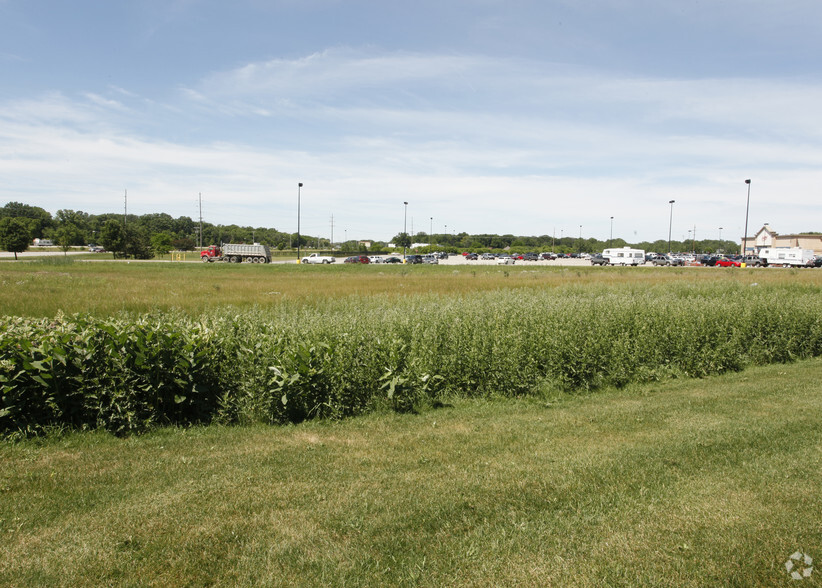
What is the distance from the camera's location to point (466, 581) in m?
3.79

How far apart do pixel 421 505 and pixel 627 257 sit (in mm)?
87203

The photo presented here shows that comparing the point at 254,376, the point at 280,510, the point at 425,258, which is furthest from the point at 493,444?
the point at 425,258

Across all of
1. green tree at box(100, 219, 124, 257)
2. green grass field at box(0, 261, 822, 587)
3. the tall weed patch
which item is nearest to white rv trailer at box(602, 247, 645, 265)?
the tall weed patch

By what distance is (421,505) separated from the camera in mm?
4953

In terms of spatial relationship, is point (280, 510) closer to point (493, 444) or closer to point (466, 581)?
point (466, 581)

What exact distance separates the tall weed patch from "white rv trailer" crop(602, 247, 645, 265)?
243ft

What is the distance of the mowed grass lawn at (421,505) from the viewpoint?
3.91 meters

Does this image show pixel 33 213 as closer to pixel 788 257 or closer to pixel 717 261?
pixel 717 261

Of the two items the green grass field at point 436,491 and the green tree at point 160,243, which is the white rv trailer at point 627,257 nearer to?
the green tree at point 160,243

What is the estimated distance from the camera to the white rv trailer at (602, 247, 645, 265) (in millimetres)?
82900

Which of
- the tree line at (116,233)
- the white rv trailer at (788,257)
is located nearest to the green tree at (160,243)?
the tree line at (116,233)

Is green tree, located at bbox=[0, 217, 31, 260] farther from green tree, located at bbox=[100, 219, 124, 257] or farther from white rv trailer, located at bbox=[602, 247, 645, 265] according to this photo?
white rv trailer, located at bbox=[602, 247, 645, 265]

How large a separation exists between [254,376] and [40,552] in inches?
163

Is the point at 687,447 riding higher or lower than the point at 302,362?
lower
